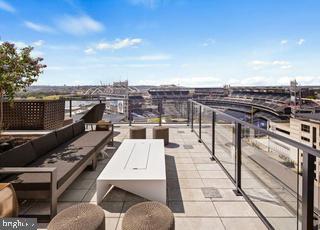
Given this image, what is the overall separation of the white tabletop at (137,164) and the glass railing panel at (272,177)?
3.68 ft

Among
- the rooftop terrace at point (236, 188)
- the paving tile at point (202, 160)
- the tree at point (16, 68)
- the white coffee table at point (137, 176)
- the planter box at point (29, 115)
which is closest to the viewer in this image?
the rooftop terrace at point (236, 188)

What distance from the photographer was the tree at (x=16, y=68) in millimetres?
3752

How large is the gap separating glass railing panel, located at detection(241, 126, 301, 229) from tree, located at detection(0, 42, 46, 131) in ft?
11.8

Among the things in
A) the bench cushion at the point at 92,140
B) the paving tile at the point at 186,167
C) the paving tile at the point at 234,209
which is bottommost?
the paving tile at the point at 234,209

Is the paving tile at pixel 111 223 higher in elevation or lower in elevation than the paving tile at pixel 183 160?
lower

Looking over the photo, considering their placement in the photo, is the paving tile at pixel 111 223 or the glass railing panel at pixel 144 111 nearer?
the paving tile at pixel 111 223

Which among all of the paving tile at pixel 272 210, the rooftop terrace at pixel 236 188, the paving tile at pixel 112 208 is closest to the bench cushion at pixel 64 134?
the rooftop terrace at pixel 236 188

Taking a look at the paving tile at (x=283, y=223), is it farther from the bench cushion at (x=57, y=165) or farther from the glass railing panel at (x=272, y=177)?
the bench cushion at (x=57, y=165)

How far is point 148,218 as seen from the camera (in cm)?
199

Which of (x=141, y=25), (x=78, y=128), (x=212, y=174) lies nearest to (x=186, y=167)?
(x=212, y=174)

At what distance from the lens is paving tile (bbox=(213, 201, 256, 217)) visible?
8.91 ft

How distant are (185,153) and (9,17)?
9.18 metres

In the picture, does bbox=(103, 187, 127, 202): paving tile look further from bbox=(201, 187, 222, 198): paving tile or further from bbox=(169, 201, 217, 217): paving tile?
bbox=(201, 187, 222, 198): paving tile

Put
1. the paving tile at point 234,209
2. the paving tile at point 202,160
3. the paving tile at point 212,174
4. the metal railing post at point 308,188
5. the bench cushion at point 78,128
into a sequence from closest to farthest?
the metal railing post at point 308,188 → the paving tile at point 234,209 → the paving tile at point 212,174 → the paving tile at point 202,160 → the bench cushion at point 78,128
